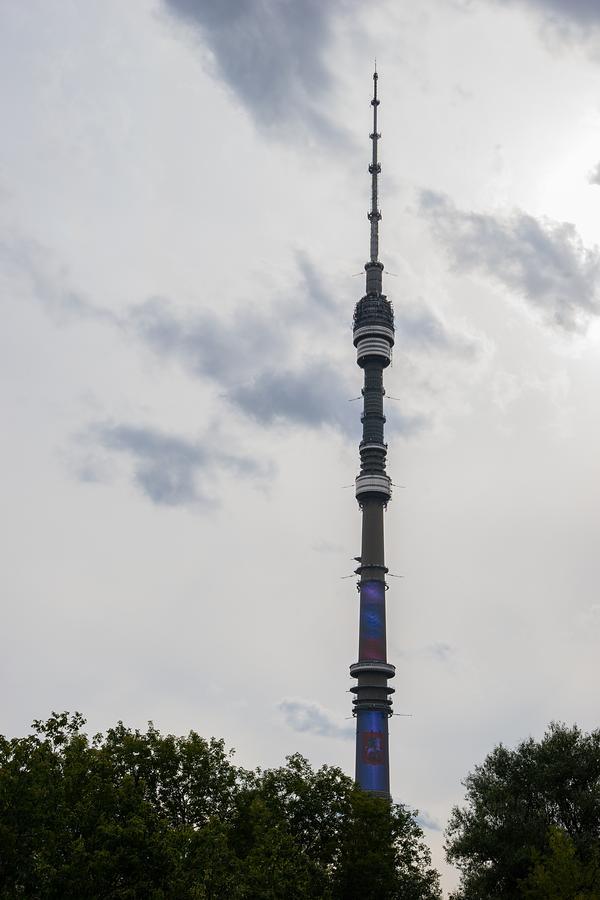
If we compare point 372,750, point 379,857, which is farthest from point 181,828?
point 372,750

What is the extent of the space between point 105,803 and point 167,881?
5.97 m

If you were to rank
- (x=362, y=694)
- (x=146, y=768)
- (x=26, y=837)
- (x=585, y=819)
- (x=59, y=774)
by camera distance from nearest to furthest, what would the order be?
(x=26, y=837)
(x=59, y=774)
(x=146, y=768)
(x=585, y=819)
(x=362, y=694)

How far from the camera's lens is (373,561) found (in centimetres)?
17512

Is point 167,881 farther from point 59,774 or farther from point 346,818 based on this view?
point 346,818

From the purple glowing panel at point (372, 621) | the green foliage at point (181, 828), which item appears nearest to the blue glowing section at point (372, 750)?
the purple glowing panel at point (372, 621)

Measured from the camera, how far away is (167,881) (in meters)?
59.4

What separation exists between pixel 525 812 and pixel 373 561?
99198 millimetres

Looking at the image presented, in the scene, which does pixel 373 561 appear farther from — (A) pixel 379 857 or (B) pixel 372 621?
(A) pixel 379 857

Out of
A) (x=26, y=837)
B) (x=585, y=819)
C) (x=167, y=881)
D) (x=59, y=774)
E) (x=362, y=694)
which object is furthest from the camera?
(x=362, y=694)

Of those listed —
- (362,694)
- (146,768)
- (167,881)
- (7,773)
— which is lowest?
(167,881)

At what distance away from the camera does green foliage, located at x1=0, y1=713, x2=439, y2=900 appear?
5584 cm

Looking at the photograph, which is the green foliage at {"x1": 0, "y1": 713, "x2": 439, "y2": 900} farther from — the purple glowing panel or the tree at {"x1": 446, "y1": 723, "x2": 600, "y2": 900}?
the purple glowing panel

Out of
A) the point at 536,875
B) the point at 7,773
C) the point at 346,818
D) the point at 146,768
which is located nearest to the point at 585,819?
the point at 536,875

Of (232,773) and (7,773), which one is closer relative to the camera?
(7,773)
